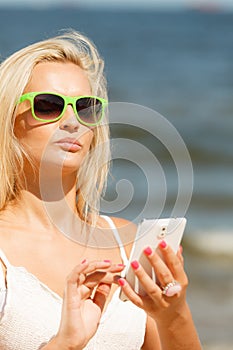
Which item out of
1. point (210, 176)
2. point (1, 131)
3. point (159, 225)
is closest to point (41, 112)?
point (1, 131)

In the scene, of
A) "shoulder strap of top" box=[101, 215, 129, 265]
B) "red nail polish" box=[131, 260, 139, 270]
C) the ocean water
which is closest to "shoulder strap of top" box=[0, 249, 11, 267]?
"shoulder strap of top" box=[101, 215, 129, 265]

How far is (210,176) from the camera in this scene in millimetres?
12766

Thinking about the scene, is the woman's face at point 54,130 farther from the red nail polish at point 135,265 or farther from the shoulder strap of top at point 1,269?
the red nail polish at point 135,265

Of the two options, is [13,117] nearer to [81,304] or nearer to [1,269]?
[1,269]

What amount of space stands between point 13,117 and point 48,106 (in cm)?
17

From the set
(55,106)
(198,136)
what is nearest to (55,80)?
(55,106)

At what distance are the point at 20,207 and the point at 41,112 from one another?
1.22ft

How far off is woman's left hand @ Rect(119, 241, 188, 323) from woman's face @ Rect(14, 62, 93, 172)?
24.5 inches

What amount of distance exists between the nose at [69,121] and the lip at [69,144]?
4 centimetres

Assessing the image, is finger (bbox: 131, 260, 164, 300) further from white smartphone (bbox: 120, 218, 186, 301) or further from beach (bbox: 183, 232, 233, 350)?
beach (bbox: 183, 232, 233, 350)

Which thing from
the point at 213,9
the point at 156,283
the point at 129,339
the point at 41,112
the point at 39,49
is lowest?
the point at 213,9

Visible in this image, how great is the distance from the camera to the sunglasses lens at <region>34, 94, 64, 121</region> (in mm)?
3230

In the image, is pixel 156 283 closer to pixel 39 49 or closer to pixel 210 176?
pixel 39 49

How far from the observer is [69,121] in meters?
3.27
